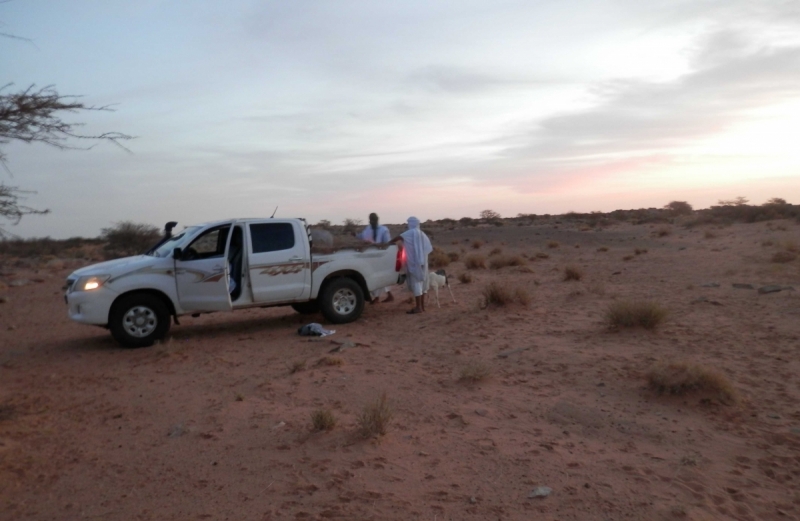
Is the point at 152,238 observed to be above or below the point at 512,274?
above

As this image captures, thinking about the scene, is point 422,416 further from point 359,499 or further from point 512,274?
point 512,274

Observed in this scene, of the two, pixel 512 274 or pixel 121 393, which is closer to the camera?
pixel 121 393

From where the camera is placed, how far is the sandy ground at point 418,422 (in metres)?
5.01

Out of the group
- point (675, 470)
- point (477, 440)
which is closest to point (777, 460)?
point (675, 470)

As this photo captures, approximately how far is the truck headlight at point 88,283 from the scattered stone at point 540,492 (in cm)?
794

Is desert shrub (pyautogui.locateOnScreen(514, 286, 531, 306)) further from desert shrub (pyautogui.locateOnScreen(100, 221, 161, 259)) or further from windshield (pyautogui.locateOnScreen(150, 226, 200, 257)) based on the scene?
desert shrub (pyautogui.locateOnScreen(100, 221, 161, 259))

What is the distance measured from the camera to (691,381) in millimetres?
7211

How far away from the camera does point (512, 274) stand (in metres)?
20.8

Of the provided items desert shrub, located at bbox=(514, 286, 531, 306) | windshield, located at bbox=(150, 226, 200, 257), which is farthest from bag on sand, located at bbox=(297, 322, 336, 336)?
desert shrub, located at bbox=(514, 286, 531, 306)

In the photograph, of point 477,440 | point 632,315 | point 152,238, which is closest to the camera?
point 477,440

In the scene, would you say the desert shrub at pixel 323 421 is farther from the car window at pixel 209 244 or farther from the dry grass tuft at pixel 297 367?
the car window at pixel 209 244

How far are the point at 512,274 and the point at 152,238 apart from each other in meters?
21.8

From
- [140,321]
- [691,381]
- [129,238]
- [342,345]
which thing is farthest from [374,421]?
[129,238]

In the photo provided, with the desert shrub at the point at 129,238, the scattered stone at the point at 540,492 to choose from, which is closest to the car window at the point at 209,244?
the scattered stone at the point at 540,492
